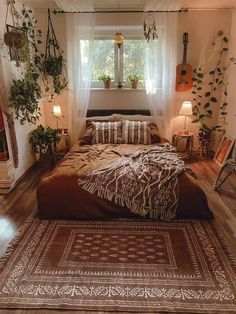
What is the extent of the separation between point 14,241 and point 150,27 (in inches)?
136

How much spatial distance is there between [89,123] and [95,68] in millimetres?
997

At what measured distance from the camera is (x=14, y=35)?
3.25 meters

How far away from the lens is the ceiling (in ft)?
12.1

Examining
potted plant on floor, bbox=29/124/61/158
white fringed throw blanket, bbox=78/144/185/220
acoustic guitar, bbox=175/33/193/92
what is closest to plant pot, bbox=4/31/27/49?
potted plant on floor, bbox=29/124/61/158

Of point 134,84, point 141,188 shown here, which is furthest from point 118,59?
point 141,188

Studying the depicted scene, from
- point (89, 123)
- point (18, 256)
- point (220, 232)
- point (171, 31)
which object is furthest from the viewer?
point (89, 123)

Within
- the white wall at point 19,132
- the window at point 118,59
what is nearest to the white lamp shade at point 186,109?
the window at point 118,59

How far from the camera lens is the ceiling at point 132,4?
145 inches

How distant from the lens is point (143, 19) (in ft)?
13.4

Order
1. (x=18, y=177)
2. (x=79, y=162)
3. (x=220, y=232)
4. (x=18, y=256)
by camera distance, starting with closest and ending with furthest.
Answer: (x=18, y=256), (x=220, y=232), (x=79, y=162), (x=18, y=177)

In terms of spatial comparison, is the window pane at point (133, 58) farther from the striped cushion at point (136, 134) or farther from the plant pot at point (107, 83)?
the striped cushion at point (136, 134)

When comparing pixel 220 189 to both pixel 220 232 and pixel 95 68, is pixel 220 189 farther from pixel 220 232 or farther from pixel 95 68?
pixel 95 68

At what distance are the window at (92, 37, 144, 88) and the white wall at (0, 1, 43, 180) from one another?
1.37 metres

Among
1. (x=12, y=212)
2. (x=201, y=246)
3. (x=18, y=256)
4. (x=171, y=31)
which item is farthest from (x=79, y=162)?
(x=171, y=31)
